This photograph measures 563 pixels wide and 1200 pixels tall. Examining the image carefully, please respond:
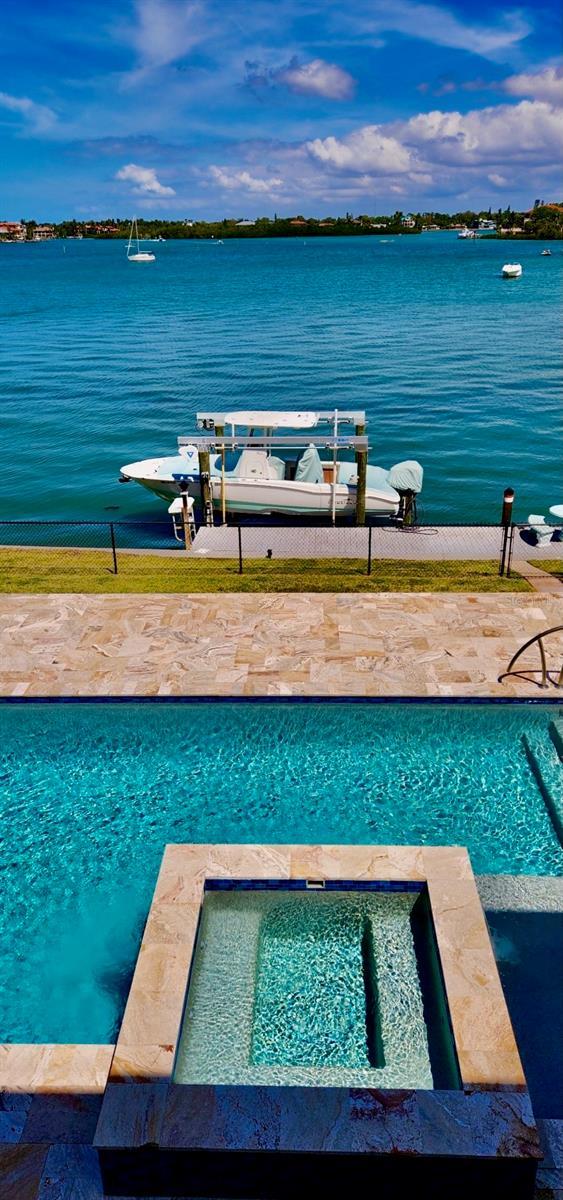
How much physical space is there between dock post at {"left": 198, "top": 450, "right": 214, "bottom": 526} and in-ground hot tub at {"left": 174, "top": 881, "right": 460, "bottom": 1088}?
13073mm

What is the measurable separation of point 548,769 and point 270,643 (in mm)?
4162

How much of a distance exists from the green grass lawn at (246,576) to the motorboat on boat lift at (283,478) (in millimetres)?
3939

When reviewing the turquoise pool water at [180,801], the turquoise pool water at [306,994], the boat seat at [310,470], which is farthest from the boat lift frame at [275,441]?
the turquoise pool water at [306,994]

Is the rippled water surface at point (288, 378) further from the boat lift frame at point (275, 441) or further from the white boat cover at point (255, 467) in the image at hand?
the boat lift frame at point (275, 441)

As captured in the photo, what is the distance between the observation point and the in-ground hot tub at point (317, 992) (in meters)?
6.00

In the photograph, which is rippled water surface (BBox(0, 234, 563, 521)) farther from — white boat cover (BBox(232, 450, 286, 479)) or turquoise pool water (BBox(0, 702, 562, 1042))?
turquoise pool water (BBox(0, 702, 562, 1042))

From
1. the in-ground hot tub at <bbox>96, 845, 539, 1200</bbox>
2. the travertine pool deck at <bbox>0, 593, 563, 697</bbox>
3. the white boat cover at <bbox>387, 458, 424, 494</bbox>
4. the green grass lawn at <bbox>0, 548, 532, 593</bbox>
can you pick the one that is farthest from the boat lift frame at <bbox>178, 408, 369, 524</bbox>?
the in-ground hot tub at <bbox>96, 845, 539, 1200</bbox>

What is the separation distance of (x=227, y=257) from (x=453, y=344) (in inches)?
4736

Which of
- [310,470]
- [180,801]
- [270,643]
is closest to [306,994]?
[180,801]

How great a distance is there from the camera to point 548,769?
370 inches

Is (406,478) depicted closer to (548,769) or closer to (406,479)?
(406,479)

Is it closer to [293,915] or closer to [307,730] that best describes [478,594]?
[307,730]

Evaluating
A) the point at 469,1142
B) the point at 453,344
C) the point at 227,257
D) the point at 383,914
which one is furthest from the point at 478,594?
the point at 227,257

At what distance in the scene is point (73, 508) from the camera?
25.7 meters
